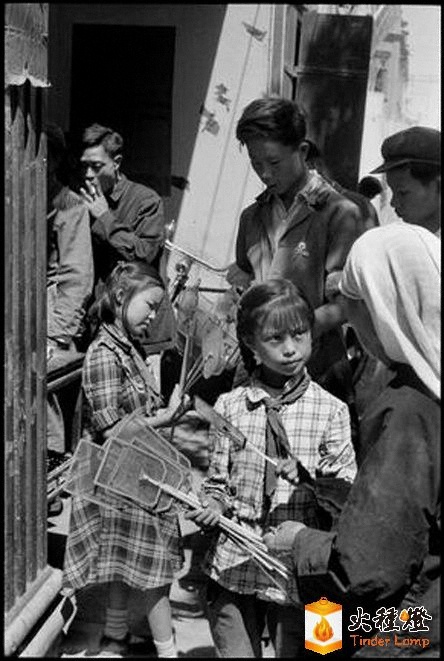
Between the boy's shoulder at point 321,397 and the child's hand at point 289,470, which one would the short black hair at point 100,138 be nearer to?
the boy's shoulder at point 321,397

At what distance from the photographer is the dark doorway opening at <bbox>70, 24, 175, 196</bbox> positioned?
21.5ft

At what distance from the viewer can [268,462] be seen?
316 cm

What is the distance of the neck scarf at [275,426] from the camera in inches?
124

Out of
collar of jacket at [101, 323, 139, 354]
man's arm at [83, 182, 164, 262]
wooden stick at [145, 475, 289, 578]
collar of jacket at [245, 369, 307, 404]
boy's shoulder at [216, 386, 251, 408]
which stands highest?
man's arm at [83, 182, 164, 262]

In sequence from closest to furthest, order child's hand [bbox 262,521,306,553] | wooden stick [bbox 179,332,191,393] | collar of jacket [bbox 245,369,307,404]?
child's hand [bbox 262,521,306,553] < collar of jacket [bbox 245,369,307,404] < wooden stick [bbox 179,332,191,393]

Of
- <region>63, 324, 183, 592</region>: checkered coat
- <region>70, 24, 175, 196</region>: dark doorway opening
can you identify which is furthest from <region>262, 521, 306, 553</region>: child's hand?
<region>70, 24, 175, 196</region>: dark doorway opening

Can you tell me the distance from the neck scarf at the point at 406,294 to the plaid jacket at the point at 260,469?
3.34ft

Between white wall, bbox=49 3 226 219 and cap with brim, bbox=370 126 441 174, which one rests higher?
white wall, bbox=49 3 226 219

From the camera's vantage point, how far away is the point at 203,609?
13.3ft

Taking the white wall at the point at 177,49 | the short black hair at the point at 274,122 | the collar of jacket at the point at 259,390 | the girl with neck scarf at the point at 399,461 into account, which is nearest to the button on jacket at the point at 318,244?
the short black hair at the point at 274,122

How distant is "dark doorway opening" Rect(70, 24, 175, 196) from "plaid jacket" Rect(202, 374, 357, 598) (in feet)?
11.9

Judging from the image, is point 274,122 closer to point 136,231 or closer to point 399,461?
point 136,231

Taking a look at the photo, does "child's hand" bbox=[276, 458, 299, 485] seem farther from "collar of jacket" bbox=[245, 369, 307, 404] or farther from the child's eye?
the child's eye

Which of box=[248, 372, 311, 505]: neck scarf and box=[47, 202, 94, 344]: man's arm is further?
box=[47, 202, 94, 344]: man's arm
